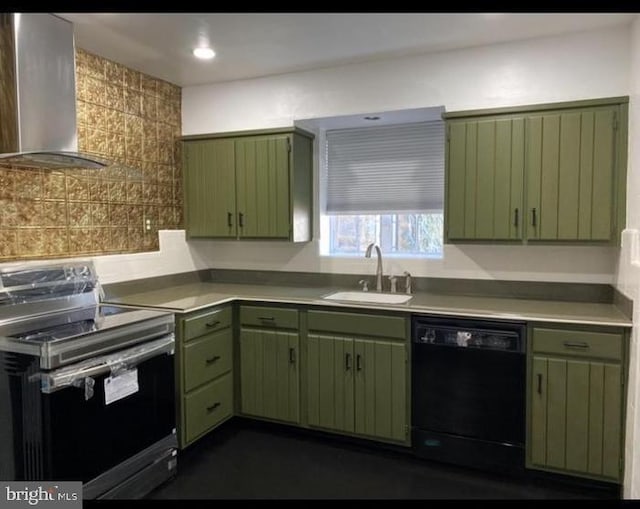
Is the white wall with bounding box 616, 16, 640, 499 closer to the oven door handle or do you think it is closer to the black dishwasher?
the black dishwasher

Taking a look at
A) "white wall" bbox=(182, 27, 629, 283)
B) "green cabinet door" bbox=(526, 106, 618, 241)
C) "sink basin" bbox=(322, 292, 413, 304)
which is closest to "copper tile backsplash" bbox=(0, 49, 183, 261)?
"white wall" bbox=(182, 27, 629, 283)

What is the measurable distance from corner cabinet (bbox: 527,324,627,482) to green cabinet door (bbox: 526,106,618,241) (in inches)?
23.7

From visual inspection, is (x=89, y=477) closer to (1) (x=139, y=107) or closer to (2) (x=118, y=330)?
(2) (x=118, y=330)

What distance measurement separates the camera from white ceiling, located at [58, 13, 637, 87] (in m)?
2.42

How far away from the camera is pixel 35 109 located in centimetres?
227

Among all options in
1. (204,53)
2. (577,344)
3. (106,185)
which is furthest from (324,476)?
(204,53)

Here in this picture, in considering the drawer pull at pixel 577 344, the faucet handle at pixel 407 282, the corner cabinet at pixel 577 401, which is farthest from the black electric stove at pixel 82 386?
the drawer pull at pixel 577 344

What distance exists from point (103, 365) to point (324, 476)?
1305 millimetres

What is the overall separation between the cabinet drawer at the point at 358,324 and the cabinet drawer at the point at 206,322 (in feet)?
1.81

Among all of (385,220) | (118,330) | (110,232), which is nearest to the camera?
(118,330)

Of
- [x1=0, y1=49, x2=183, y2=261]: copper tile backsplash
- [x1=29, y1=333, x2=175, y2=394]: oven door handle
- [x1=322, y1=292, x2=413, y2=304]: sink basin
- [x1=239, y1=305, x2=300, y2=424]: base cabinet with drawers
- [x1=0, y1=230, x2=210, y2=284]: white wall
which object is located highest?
[x1=0, y1=49, x2=183, y2=261]: copper tile backsplash

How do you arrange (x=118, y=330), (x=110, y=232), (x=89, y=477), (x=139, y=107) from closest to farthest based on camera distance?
(x=89, y=477), (x=118, y=330), (x=110, y=232), (x=139, y=107)
